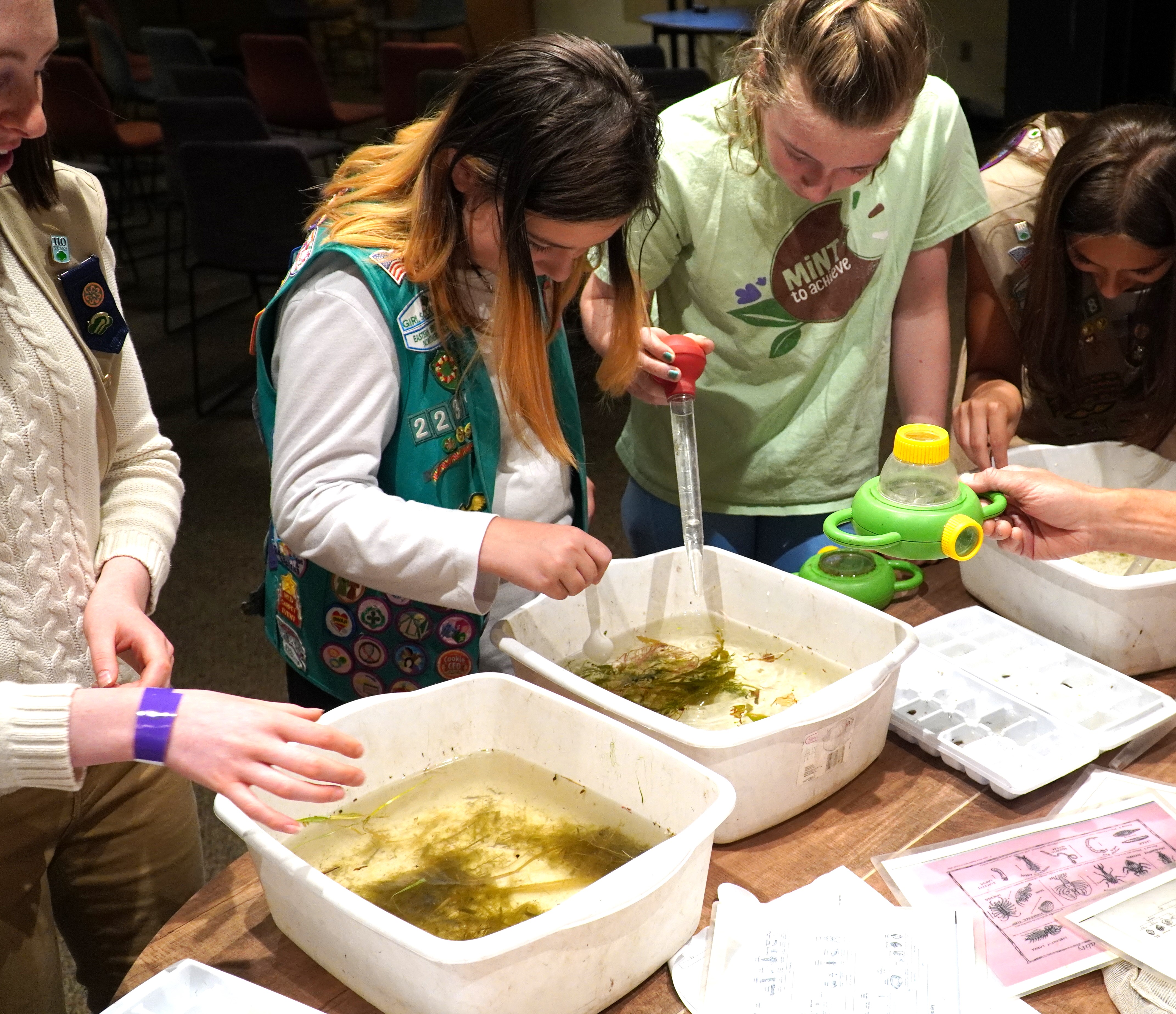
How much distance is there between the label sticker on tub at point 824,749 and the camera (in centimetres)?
122

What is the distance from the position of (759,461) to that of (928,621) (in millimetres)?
410

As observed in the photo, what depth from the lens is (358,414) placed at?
1311 millimetres

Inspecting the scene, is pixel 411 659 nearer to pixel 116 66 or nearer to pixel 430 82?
pixel 430 82

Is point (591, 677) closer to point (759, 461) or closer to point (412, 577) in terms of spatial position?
point (412, 577)

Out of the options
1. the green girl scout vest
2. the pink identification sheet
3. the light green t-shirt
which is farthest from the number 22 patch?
the pink identification sheet

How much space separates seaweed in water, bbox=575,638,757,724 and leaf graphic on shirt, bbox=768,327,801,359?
0.52 m

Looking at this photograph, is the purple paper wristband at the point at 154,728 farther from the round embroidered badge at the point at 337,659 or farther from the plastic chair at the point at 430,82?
the plastic chair at the point at 430,82

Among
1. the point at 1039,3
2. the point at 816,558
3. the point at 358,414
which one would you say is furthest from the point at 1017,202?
the point at 1039,3

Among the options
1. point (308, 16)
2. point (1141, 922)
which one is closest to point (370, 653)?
point (1141, 922)

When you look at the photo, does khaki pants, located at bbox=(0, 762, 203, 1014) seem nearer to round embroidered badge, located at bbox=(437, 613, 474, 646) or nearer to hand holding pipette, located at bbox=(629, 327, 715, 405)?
round embroidered badge, located at bbox=(437, 613, 474, 646)

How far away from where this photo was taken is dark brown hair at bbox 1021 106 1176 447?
5.29 feet

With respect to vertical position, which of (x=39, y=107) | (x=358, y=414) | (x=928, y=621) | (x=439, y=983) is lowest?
(x=928, y=621)

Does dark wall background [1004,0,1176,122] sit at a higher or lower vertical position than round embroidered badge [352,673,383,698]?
higher

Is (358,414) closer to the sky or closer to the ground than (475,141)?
closer to the ground
